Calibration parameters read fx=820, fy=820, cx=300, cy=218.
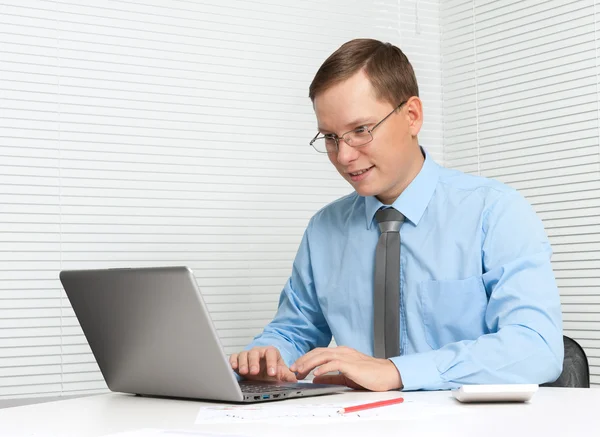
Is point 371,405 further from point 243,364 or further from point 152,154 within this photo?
point 152,154

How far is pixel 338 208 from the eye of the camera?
2.33 meters

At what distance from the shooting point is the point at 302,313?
2301 mm

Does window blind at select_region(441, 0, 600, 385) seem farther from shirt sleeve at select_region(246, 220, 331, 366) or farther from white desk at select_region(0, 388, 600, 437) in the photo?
white desk at select_region(0, 388, 600, 437)

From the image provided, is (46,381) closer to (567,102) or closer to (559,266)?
(559,266)

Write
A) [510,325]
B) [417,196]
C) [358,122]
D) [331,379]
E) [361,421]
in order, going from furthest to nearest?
1. [417,196]
2. [358,122]
3. [331,379]
4. [510,325]
5. [361,421]

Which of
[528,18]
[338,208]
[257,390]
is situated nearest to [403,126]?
[338,208]

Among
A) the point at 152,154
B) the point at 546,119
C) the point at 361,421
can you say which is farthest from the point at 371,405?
the point at 546,119

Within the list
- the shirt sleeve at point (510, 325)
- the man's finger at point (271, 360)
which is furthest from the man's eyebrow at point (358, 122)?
the man's finger at point (271, 360)

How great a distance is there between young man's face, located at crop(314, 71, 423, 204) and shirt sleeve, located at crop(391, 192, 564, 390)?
28cm

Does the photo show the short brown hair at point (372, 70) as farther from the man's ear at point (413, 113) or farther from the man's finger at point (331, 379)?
the man's finger at point (331, 379)

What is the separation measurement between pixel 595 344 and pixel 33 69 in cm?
219

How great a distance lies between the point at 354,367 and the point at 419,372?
0.50ft

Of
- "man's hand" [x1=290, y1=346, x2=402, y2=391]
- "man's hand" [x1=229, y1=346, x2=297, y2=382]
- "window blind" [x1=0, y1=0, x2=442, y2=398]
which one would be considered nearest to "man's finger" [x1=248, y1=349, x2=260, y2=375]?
"man's hand" [x1=229, y1=346, x2=297, y2=382]

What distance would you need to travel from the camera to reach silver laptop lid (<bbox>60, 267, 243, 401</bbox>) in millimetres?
1391
